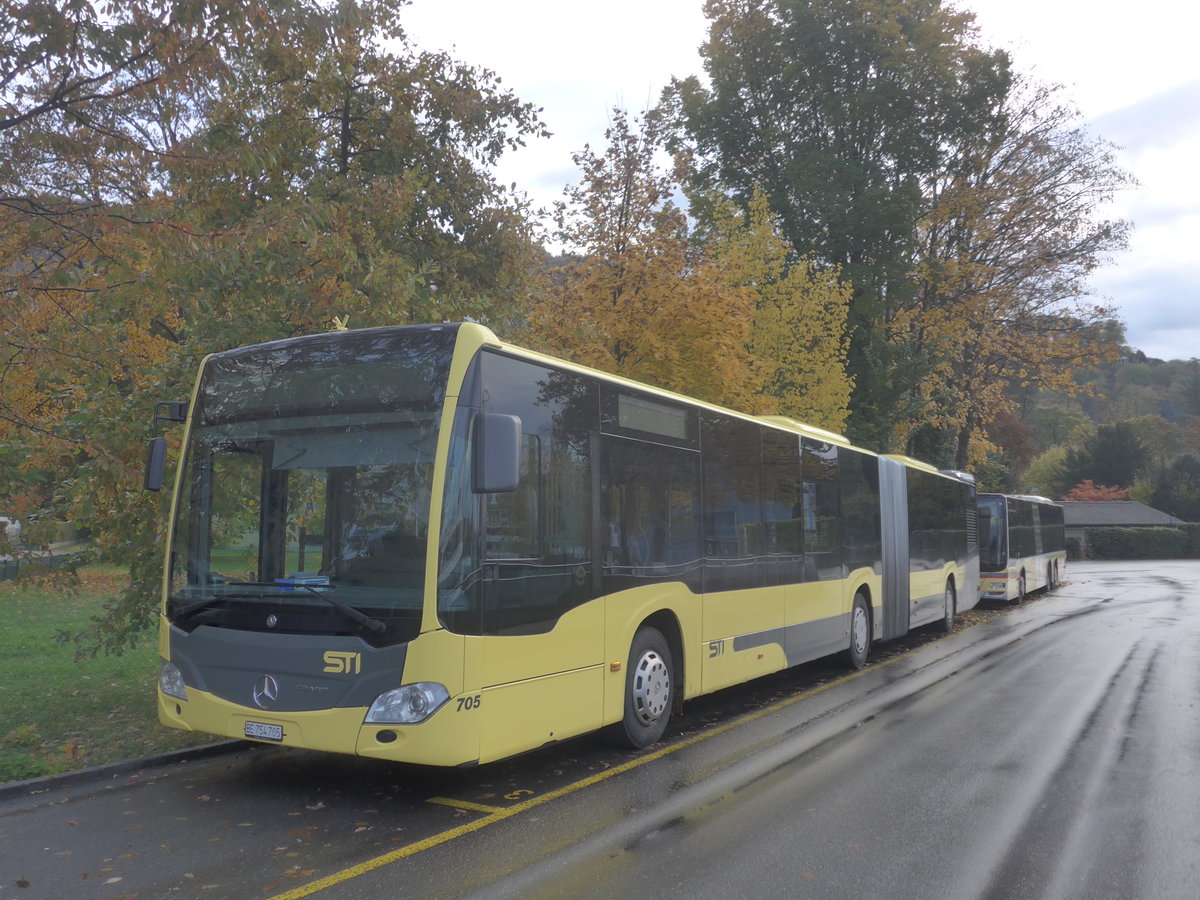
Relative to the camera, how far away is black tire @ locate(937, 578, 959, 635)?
64.4 feet

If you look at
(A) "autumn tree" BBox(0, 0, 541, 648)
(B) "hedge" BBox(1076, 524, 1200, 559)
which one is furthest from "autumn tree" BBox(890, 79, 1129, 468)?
(B) "hedge" BBox(1076, 524, 1200, 559)

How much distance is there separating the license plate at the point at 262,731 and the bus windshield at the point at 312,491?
24.6 inches

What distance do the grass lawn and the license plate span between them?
1901 mm

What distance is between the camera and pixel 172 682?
7.04 meters

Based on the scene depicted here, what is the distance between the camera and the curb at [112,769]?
22.5 ft

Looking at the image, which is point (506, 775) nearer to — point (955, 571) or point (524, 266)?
point (524, 266)

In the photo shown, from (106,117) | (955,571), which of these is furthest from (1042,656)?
(106,117)

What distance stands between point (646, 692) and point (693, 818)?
6.96 feet

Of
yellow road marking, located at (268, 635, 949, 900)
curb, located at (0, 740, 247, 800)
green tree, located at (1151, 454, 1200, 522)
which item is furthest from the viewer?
green tree, located at (1151, 454, 1200, 522)

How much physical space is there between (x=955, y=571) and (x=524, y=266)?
11.2m

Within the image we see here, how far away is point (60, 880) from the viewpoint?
16.9 ft

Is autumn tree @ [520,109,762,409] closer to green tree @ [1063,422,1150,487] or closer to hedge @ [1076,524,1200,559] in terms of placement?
hedge @ [1076,524,1200,559]

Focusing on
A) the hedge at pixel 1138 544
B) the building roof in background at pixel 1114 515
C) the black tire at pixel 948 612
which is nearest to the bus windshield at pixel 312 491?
the black tire at pixel 948 612

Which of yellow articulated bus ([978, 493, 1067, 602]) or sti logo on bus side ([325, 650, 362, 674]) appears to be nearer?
sti logo on bus side ([325, 650, 362, 674])
